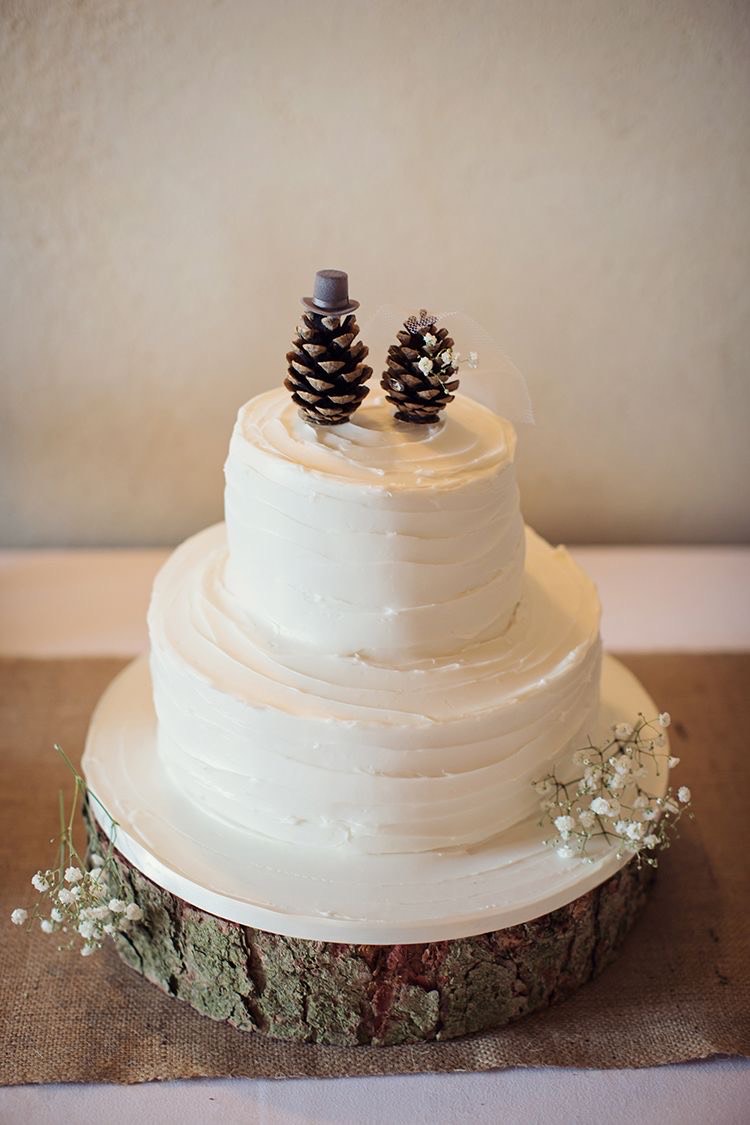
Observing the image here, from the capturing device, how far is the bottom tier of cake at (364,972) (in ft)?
5.92

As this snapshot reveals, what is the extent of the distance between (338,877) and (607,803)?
475 mm

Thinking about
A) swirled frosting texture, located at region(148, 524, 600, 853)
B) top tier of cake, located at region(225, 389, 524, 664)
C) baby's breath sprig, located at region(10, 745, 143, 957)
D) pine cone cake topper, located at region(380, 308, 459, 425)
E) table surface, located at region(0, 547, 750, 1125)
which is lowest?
table surface, located at region(0, 547, 750, 1125)

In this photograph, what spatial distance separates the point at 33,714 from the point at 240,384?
1031 mm

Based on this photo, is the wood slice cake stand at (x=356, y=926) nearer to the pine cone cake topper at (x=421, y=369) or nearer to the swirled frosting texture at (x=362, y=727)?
the swirled frosting texture at (x=362, y=727)

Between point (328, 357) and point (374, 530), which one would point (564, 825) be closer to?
point (374, 530)

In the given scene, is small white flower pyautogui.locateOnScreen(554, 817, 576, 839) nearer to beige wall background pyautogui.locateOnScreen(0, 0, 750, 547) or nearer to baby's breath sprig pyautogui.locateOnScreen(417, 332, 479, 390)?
baby's breath sprig pyautogui.locateOnScreen(417, 332, 479, 390)

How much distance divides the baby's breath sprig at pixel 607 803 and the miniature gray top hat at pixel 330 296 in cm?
87

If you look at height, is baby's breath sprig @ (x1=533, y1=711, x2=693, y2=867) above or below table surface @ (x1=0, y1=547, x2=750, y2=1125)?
above

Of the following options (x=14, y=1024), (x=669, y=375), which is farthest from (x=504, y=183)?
(x=14, y=1024)

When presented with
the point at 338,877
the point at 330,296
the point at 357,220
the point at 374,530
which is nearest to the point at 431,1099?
the point at 338,877

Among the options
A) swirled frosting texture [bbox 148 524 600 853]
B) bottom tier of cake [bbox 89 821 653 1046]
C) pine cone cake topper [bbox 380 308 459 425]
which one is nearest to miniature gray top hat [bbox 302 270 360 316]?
pine cone cake topper [bbox 380 308 459 425]

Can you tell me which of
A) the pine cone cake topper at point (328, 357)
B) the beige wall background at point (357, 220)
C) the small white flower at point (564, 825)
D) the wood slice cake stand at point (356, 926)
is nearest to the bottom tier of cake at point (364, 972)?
the wood slice cake stand at point (356, 926)

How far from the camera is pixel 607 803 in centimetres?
189

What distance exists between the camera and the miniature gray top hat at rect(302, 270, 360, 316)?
1755mm
